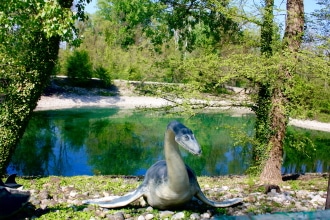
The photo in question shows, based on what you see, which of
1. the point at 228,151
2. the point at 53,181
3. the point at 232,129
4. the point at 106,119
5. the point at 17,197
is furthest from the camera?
the point at 106,119

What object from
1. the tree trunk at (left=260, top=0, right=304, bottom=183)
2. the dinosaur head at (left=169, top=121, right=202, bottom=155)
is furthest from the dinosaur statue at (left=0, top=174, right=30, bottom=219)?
the tree trunk at (left=260, top=0, right=304, bottom=183)

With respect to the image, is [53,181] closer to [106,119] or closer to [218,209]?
[218,209]

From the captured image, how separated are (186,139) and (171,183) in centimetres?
75

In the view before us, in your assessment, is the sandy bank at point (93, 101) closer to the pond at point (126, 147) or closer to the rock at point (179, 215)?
the pond at point (126, 147)

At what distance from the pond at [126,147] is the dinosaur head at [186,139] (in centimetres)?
434

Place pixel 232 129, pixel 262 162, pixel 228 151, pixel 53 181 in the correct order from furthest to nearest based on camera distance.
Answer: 1. pixel 228 151
2. pixel 232 129
3. pixel 262 162
4. pixel 53 181

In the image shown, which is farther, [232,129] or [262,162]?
[232,129]

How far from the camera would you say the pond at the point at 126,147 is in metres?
11.9

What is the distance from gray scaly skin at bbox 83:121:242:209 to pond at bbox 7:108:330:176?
12.2 feet

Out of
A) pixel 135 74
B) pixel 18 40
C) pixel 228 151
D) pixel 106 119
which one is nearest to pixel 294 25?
pixel 18 40

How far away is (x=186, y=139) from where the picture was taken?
12.9ft

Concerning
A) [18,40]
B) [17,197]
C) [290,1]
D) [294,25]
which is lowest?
[17,197]

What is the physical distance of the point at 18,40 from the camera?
6.71 m

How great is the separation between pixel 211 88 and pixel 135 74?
2523 cm
